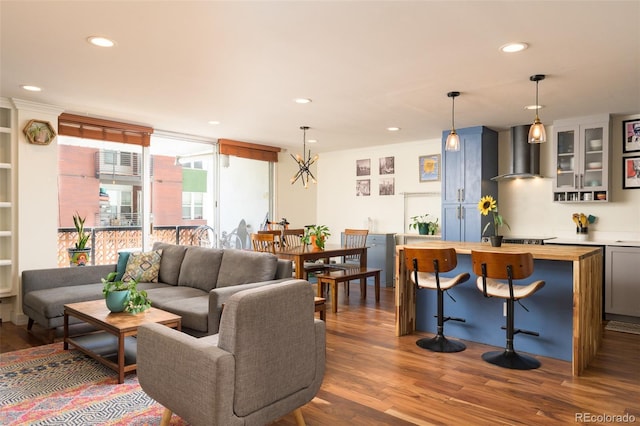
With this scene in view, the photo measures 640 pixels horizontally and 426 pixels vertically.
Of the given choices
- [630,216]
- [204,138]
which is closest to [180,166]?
[204,138]

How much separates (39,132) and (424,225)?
5291mm

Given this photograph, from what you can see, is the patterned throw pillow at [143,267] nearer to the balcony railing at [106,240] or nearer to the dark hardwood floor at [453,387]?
the balcony railing at [106,240]

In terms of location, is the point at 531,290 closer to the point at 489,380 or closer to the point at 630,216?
the point at 489,380

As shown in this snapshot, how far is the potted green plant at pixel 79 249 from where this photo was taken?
501 cm

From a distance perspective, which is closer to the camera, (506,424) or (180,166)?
(506,424)

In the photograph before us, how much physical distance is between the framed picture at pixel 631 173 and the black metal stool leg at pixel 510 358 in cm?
298

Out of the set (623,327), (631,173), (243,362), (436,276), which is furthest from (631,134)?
(243,362)

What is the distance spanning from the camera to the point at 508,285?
3.42 m

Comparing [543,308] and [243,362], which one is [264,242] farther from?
[243,362]

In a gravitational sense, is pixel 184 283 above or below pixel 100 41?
below

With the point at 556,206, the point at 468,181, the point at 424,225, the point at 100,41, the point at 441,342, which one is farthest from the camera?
the point at 424,225

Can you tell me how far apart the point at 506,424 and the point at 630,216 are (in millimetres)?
4039

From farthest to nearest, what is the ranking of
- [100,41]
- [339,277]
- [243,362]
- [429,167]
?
1. [429,167]
2. [339,277]
3. [100,41]
4. [243,362]

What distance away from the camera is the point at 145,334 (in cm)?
221
